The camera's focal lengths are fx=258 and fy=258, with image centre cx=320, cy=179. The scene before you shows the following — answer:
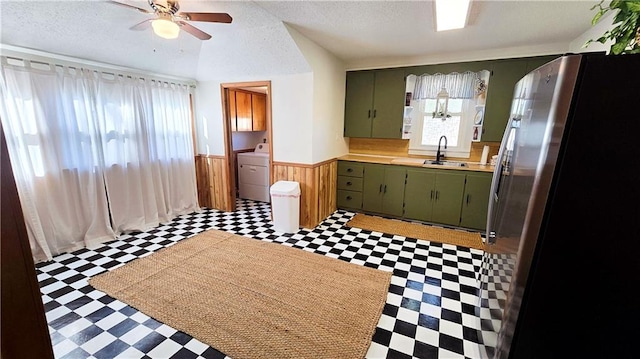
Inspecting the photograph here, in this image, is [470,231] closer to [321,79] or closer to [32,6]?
[321,79]

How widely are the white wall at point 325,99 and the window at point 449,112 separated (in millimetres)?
1118

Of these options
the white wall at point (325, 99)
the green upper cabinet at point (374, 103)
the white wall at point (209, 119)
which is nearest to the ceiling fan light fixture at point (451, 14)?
the green upper cabinet at point (374, 103)

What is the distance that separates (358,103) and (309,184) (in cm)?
165

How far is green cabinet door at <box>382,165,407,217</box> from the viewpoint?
12.5 feet

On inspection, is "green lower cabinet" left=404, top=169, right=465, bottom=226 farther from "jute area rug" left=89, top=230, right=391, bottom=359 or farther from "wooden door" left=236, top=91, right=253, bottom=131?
"wooden door" left=236, top=91, right=253, bottom=131

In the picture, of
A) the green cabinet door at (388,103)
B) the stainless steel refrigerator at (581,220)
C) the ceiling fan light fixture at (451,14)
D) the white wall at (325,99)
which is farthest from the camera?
the green cabinet door at (388,103)

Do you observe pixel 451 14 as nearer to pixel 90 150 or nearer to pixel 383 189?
pixel 383 189

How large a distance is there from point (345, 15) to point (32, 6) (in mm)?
2515

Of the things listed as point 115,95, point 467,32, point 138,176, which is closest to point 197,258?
point 138,176

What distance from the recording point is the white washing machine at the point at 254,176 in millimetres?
4676

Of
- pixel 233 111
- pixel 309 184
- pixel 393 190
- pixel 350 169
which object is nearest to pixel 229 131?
pixel 233 111

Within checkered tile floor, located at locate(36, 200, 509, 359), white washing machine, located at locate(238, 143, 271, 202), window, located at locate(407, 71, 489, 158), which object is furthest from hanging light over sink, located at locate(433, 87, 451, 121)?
white washing machine, located at locate(238, 143, 271, 202)

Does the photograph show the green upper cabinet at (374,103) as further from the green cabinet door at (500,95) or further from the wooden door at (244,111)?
the wooden door at (244,111)

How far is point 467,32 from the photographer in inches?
110
